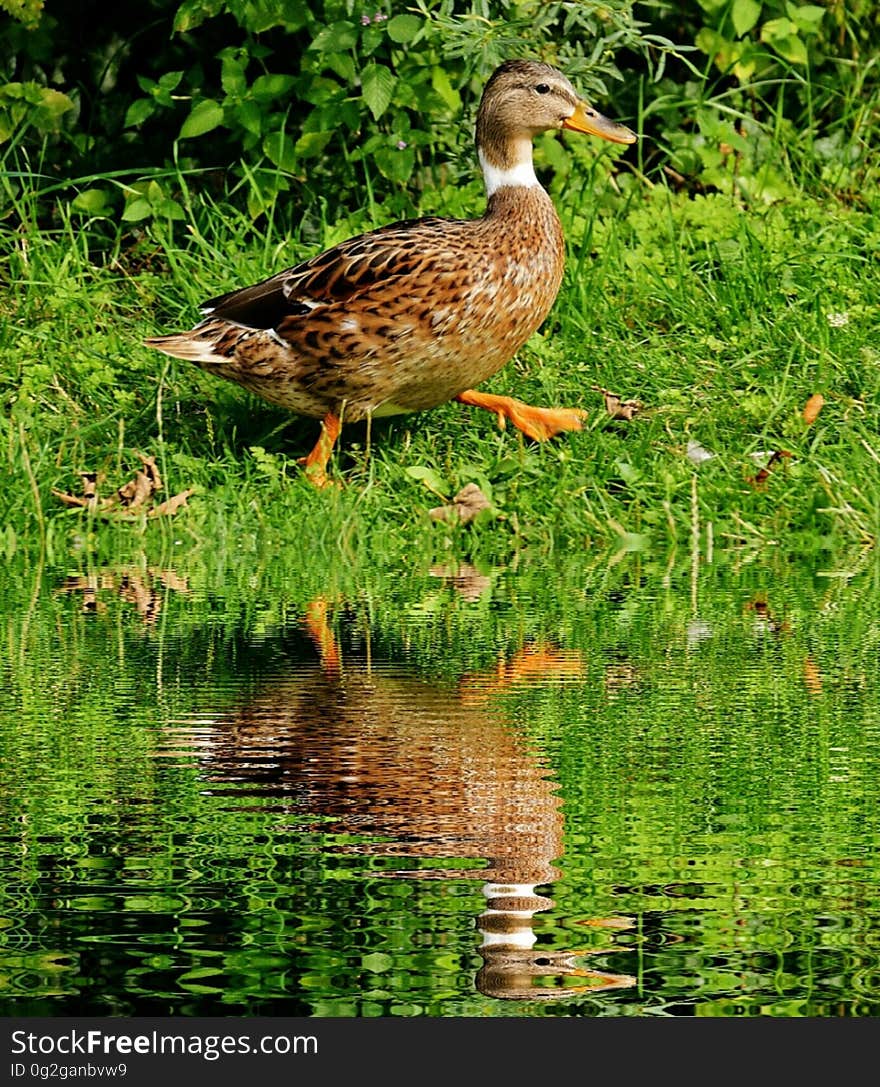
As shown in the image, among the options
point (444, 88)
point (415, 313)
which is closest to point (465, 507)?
point (415, 313)

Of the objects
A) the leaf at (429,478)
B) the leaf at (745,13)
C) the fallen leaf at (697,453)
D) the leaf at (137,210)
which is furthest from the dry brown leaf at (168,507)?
the leaf at (745,13)

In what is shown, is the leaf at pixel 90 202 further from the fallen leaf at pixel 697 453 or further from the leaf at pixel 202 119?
the fallen leaf at pixel 697 453

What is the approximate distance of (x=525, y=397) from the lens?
761 cm

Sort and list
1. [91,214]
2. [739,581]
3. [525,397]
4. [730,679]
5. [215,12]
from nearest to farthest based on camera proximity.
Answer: [730,679], [739,581], [525,397], [215,12], [91,214]

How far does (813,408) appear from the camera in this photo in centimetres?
720

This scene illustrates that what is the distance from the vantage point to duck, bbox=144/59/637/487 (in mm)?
6738

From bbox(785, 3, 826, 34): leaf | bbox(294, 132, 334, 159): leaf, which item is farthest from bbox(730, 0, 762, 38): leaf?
bbox(294, 132, 334, 159): leaf

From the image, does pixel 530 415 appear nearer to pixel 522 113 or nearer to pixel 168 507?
pixel 522 113

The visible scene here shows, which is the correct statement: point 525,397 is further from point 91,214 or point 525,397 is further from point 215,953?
point 215,953

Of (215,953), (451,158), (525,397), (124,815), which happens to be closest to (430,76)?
(451,158)

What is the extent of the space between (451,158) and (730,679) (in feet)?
16.1

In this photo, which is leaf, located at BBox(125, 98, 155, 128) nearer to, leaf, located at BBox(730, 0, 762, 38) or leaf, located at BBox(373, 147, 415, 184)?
leaf, located at BBox(373, 147, 415, 184)

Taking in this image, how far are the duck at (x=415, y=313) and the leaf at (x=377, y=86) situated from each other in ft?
2.69

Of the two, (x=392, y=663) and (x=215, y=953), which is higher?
(x=392, y=663)
